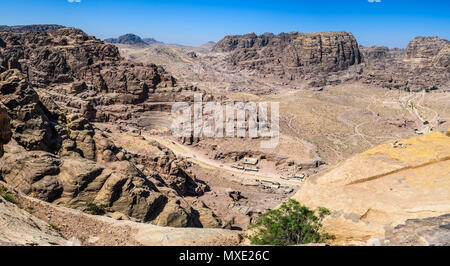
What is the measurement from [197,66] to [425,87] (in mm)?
119289

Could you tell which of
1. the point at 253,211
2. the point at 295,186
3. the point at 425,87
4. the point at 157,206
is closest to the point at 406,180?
the point at 157,206

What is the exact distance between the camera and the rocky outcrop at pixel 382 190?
13.8m

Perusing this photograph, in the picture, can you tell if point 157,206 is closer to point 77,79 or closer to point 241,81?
point 77,79

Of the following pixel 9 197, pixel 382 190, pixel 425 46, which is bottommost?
pixel 382 190

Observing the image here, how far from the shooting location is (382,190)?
16266mm

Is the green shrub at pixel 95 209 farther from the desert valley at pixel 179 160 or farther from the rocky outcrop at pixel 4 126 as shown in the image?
the rocky outcrop at pixel 4 126

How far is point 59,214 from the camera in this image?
1675cm

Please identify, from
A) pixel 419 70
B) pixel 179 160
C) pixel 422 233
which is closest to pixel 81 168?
pixel 422 233

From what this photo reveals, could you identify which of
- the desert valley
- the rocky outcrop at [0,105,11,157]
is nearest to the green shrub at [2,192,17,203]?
the desert valley

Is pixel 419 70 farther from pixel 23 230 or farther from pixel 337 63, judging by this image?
pixel 23 230

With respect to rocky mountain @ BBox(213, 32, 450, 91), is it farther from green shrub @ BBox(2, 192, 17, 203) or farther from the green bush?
green shrub @ BBox(2, 192, 17, 203)

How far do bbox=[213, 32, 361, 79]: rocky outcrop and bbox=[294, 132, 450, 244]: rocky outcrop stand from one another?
143 metres

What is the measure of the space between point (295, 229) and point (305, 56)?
162397 mm

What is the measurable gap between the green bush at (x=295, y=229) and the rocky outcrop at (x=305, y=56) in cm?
14758
